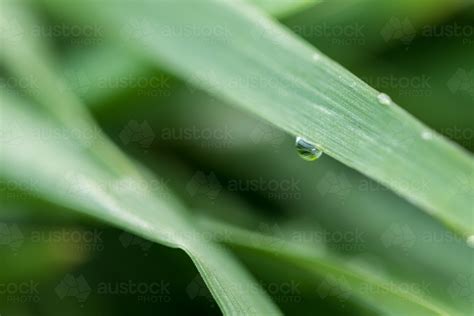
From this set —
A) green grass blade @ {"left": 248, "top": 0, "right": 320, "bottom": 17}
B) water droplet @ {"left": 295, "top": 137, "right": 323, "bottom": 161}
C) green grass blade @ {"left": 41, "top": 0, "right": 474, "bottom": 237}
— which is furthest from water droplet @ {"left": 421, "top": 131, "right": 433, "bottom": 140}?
green grass blade @ {"left": 248, "top": 0, "right": 320, "bottom": 17}

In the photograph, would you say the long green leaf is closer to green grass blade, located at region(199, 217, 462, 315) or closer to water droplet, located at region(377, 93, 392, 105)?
green grass blade, located at region(199, 217, 462, 315)

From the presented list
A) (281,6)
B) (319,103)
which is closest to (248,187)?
(281,6)

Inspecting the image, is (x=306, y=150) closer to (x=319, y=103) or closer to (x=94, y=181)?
(x=319, y=103)

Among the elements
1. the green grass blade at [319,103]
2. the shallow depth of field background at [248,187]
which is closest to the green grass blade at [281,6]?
the shallow depth of field background at [248,187]

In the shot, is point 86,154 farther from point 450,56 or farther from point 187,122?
point 450,56

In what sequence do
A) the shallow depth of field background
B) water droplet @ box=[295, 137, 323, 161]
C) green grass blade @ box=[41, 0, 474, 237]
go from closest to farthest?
green grass blade @ box=[41, 0, 474, 237] → water droplet @ box=[295, 137, 323, 161] → the shallow depth of field background

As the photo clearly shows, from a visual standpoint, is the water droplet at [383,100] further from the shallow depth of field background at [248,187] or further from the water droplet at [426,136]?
the shallow depth of field background at [248,187]

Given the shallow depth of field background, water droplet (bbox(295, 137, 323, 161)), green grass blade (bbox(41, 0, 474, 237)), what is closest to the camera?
green grass blade (bbox(41, 0, 474, 237))
